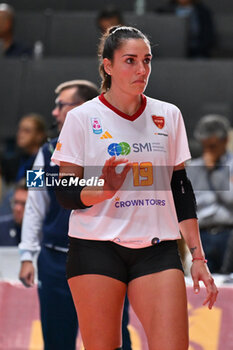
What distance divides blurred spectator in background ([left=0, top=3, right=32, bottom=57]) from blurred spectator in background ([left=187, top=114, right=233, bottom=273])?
9.38 feet

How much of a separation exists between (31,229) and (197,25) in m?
5.31

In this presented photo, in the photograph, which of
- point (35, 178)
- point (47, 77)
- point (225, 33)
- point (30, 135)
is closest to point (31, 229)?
point (35, 178)

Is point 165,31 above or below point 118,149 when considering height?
above

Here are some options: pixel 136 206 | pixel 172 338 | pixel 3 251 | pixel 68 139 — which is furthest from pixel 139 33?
pixel 3 251

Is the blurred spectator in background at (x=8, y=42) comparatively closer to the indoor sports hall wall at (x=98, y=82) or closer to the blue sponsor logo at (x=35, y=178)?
the indoor sports hall wall at (x=98, y=82)

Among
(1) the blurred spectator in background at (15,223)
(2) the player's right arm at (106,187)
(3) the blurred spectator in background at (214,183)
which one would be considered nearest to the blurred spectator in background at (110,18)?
(3) the blurred spectator in background at (214,183)

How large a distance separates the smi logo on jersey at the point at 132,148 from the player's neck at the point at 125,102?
0.51 feet

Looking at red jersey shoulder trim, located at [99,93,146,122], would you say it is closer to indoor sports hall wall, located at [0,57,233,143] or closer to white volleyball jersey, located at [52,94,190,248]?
white volleyball jersey, located at [52,94,190,248]

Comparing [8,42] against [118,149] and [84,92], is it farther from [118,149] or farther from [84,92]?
[118,149]

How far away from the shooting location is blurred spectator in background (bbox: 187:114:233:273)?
552 cm

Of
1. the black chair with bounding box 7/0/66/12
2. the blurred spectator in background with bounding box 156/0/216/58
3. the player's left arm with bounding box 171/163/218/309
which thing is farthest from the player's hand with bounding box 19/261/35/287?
the black chair with bounding box 7/0/66/12

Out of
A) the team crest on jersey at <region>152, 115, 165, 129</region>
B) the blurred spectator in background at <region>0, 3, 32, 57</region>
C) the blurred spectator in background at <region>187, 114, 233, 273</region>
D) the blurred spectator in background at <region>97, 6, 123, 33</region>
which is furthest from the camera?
the blurred spectator in background at <region>0, 3, 32, 57</region>

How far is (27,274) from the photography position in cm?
360

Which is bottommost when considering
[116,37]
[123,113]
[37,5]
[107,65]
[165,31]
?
[123,113]
